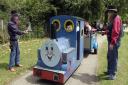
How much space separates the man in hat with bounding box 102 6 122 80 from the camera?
8.48 m

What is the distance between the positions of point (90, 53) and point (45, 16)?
376 inches

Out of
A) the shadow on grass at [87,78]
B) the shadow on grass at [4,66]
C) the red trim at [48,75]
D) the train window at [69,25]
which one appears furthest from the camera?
the shadow on grass at [4,66]

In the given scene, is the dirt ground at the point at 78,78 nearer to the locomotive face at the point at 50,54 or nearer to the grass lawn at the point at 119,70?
the grass lawn at the point at 119,70

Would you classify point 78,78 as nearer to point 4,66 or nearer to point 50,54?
point 50,54

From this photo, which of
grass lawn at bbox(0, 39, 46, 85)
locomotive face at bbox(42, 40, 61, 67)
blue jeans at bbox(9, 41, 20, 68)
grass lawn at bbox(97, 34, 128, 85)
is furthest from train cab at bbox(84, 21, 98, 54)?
locomotive face at bbox(42, 40, 61, 67)

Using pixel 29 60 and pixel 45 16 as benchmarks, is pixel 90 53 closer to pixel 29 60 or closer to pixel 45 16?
pixel 29 60

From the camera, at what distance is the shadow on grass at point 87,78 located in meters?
8.88

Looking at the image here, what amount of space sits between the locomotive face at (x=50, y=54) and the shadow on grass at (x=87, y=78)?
1.19 m

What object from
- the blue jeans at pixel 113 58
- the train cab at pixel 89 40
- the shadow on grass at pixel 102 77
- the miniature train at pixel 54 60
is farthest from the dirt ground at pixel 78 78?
the train cab at pixel 89 40

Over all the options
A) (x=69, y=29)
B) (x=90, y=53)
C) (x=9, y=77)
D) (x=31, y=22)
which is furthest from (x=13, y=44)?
(x=31, y=22)

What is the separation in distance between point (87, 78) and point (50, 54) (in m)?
1.60

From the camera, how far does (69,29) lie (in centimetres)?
970

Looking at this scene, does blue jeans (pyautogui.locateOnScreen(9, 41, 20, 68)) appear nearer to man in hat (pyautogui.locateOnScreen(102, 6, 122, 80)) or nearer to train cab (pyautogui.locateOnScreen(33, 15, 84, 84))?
train cab (pyautogui.locateOnScreen(33, 15, 84, 84))

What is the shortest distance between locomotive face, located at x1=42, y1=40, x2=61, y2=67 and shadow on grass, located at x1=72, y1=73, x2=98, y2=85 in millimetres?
1191
